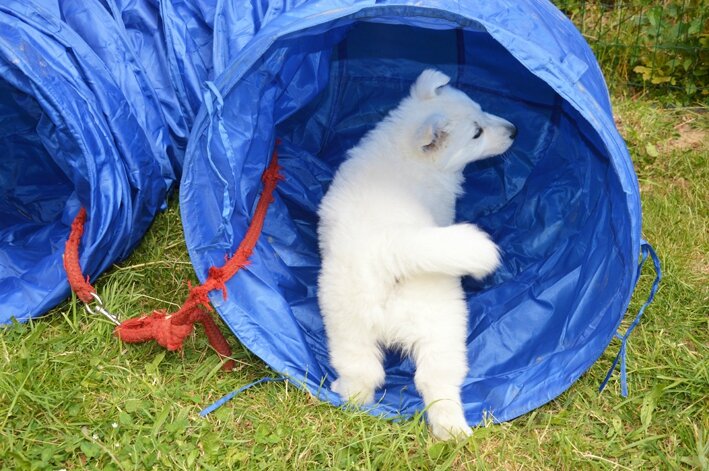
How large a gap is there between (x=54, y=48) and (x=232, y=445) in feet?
5.61

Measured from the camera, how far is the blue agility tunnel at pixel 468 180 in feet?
8.04

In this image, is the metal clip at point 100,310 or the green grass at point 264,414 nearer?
the green grass at point 264,414

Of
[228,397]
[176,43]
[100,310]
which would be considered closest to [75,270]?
[100,310]

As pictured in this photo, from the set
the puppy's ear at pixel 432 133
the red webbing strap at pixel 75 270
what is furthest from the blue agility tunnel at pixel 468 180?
the red webbing strap at pixel 75 270

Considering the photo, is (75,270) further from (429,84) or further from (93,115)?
(429,84)

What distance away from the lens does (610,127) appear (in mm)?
2395

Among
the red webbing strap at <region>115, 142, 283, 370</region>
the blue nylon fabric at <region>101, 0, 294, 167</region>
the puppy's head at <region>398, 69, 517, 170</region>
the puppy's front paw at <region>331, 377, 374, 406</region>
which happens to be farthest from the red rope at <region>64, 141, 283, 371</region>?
the puppy's head at <region>398, 69, 517, 170</region>

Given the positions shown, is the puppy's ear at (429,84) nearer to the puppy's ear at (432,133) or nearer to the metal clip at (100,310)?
the puppy's ear at (432,133)

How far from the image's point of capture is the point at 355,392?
107 inches

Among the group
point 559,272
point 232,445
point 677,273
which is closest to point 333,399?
point 232,445

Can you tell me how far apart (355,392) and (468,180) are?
59.4 inches

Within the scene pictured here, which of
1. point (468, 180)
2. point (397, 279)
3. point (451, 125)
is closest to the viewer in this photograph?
point (397, 279)

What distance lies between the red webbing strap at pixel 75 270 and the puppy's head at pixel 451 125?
145 centimetres

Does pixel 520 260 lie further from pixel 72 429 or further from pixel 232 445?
pixel 72 429
